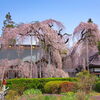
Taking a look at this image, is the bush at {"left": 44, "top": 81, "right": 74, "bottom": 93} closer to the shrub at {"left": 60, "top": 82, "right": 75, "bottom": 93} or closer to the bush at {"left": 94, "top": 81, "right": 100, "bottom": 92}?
the shrub at {"left": 60, "top": 82, "right": 75, "bottom": 93}

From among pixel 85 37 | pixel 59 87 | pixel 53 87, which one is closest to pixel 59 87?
pixel 59 87

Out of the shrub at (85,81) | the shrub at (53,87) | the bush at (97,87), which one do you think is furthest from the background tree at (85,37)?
the shrub at (85,81)

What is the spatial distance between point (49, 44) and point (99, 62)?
829 centimetres

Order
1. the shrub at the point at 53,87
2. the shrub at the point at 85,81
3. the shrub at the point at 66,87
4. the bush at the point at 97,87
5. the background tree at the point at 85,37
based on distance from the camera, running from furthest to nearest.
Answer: the background tree at the point at 85,37
the bush at the point at 97,87
the shrub at the point at 53,87
the shrub at the point at 66,87
the shrub at the point at 85,81

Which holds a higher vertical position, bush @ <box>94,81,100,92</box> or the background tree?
the background tree

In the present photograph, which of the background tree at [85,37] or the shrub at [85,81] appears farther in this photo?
the background tree at [85,37]

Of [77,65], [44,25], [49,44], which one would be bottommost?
[77,65]

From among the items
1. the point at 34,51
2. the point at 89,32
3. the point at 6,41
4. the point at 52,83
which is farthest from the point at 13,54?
the point at 52,83

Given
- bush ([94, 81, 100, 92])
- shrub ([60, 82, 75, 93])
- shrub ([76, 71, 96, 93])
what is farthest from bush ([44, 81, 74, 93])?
bush ([94, 81, 100, 92])

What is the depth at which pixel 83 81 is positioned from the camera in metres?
20.3

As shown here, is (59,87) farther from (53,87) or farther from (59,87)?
(53,87)

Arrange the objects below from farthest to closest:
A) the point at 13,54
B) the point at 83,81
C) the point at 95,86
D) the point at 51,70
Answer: the point at 13,54
the point at 51,70
the point at 95,86
the point at 83,81

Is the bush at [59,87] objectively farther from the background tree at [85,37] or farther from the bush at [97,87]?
the background tree at [85,37]

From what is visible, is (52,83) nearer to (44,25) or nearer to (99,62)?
(44,25)
